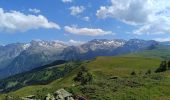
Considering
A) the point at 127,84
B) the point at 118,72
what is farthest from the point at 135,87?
the point at 118,72

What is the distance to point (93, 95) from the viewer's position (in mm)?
55344

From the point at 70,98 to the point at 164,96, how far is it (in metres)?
15.2

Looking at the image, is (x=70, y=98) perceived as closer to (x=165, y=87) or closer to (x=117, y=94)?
(x=117, y=94)

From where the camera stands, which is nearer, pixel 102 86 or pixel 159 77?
pixel 102 86

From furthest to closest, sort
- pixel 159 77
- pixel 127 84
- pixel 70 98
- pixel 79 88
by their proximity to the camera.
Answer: pixel 159 77 → pixel 127 84 → pixel 79 88 → pixel 70 98

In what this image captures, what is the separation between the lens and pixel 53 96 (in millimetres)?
53906

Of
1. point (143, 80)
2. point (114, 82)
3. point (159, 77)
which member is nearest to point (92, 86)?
point (114, 82)

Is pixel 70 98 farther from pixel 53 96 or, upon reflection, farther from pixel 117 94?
pixel 117 94

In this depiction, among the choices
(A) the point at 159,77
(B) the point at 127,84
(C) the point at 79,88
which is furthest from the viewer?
(A) the point at 159,77

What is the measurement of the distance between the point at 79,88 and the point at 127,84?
31.5 ft

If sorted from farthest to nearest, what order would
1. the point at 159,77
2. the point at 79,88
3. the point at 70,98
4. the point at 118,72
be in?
the point at 118,72, the point at 159,77, the point at 79,88, the point at 70,98

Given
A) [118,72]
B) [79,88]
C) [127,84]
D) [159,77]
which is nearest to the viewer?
[79,88]

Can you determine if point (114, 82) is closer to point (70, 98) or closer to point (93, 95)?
point (93, 95)

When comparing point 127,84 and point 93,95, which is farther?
point 127,84
